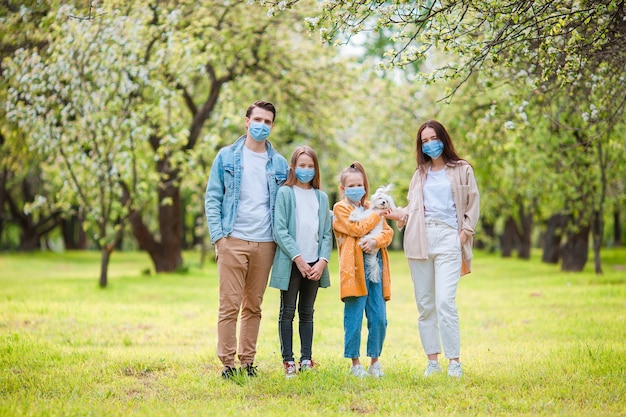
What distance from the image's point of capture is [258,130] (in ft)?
20.8

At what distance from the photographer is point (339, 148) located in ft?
63.4

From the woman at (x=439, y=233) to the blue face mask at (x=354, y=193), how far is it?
334mm

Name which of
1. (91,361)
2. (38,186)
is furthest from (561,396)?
(38,186)

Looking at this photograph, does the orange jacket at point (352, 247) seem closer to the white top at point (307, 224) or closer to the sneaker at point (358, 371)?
the white top at point (307, 224)

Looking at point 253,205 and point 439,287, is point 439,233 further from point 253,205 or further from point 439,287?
point 253,205

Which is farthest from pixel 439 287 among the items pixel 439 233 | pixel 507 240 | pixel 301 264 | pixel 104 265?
pixel 507 240

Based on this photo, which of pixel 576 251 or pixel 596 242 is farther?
pixel 576 251

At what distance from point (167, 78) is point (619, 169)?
998 cm

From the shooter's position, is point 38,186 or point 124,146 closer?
point 124,146

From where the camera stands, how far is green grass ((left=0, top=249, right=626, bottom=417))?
5.25m

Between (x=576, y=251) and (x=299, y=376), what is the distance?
15.3 meters

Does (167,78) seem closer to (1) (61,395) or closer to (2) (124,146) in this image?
(2) (124,146)

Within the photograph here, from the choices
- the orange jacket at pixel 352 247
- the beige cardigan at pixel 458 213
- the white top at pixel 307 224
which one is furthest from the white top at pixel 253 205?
the beige cardigan at pixel 458 213

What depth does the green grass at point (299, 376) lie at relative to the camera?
525 cm
